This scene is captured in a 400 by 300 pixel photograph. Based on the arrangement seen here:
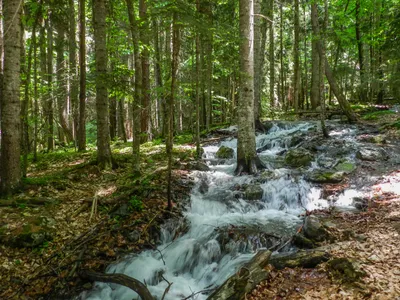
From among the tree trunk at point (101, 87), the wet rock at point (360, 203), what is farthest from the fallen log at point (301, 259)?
the tree trunk at point (101, 87)

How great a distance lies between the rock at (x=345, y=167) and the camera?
328 inches

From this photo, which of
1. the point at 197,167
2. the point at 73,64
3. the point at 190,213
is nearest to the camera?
the point at 190,213

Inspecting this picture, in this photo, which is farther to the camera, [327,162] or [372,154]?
[327,162]

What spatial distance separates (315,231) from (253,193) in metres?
2.50

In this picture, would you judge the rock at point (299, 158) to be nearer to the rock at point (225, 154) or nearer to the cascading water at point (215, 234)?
the cascading water at point (215, 234)

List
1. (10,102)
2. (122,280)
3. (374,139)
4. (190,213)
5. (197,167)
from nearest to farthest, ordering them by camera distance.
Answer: (122,280) < (10,102) < (190,213) < (197,167) < (374,139)

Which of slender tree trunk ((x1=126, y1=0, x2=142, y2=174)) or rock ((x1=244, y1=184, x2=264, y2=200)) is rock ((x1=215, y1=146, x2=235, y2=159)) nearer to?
rock ((x1=244, y1=184, x2=264, y2=200))

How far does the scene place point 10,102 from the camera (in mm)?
5953

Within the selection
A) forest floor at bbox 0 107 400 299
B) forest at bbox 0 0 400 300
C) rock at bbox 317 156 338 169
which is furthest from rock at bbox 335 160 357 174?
forest floor at bbox 0 107 400 299

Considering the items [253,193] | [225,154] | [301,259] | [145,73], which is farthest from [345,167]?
[145,73]

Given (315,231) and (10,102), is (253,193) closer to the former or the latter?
(315,231)

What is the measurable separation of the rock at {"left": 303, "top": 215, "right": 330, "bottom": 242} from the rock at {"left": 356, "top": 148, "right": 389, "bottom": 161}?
5050 millimetres

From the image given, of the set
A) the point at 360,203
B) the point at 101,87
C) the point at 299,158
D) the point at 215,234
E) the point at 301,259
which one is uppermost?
the point at 101,87

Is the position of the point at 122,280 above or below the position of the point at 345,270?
below
